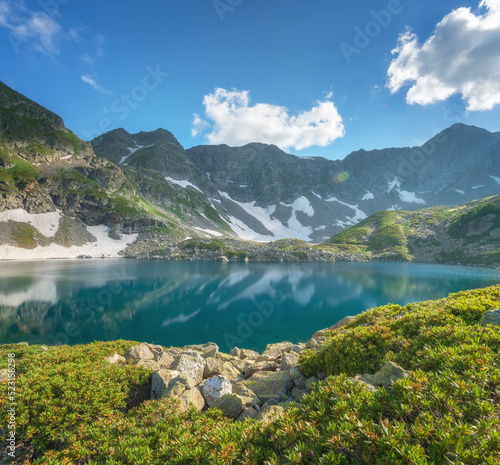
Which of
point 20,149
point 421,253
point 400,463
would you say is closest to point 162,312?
point 400,463

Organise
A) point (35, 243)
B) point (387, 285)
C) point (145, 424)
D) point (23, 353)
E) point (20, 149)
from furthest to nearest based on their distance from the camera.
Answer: point (20, 149), point (35, 243), point (387, 285), point (23, 353), point (145, 424)

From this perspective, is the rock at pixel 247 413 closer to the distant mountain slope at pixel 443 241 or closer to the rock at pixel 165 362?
the rock at pixel 165 362

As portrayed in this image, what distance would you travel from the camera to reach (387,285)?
64125 millimetres

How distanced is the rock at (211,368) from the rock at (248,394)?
2.59 metres

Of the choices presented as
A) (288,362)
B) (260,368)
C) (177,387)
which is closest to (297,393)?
(288,362)

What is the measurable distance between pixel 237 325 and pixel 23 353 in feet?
78.1

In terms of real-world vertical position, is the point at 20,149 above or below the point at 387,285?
above

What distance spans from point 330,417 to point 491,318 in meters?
8.23

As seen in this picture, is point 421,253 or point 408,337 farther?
point 421,253

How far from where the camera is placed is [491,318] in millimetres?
8695

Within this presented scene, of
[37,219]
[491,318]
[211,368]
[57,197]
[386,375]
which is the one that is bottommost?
[211,368]

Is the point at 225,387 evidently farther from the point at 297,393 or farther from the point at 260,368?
the point at 260,368

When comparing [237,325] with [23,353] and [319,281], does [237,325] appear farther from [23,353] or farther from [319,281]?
[319,281]

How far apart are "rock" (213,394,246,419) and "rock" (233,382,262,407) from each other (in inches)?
19.7
